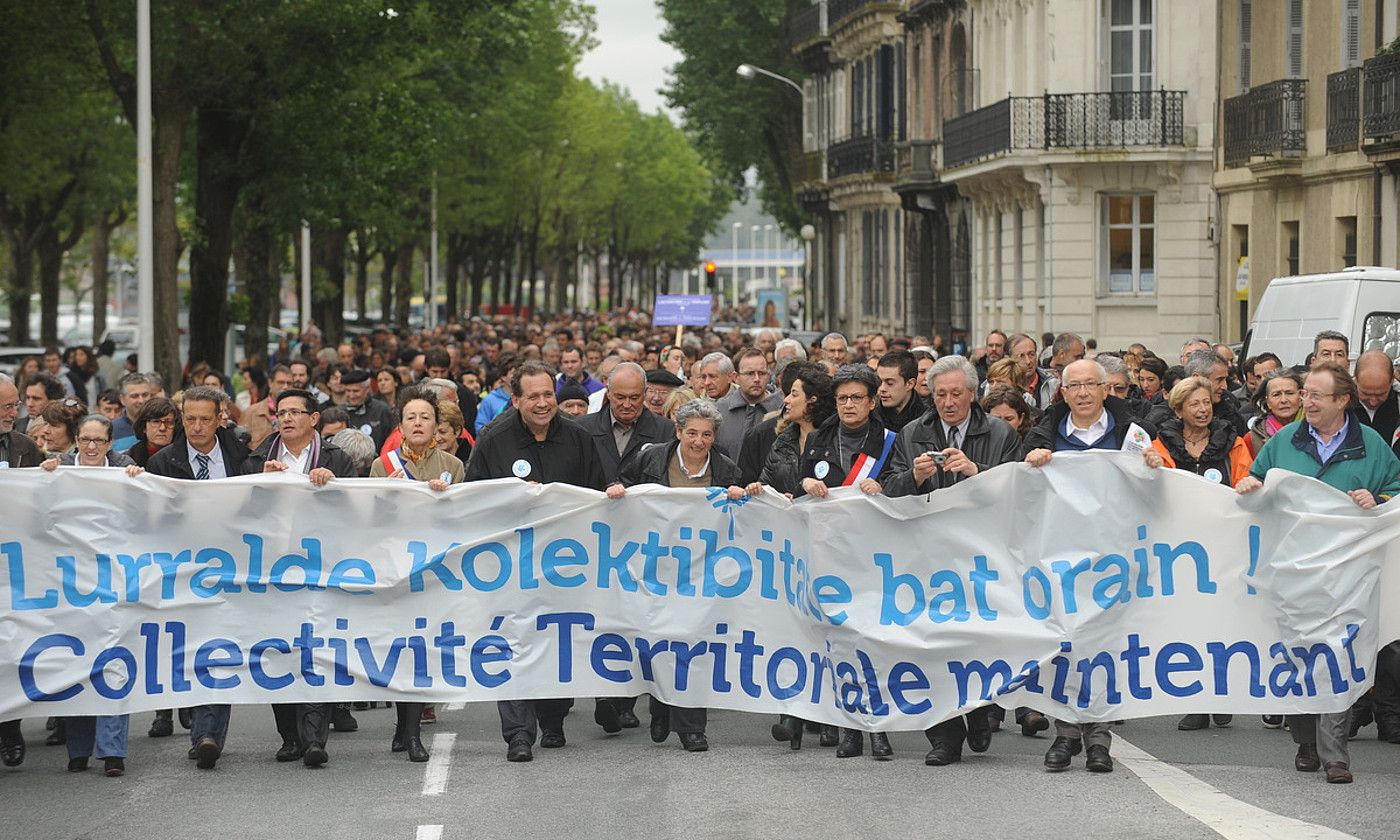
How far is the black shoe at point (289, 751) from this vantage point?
10500 mm

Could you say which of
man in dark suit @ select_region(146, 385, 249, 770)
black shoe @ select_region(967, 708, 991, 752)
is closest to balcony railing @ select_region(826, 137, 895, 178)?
man in dark suit @ select_region(146, 385, 249, 770)

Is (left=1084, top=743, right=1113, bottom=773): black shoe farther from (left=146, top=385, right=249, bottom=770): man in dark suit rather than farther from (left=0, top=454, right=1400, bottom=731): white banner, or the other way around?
(left=146, top=385, right=249, bottom=770): man in dark suit

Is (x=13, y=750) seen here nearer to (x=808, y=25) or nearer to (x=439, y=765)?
(x=439, y=765)

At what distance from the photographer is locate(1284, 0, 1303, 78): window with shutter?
31875 mm

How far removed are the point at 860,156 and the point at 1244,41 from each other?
85.2 feet

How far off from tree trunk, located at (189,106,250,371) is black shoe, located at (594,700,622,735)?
23.1m

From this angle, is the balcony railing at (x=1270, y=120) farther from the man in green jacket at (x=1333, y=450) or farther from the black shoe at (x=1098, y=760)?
the black shoe at (x=1098, y=760)

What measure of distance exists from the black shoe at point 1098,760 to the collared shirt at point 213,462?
4.36m

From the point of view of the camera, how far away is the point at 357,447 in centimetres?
1245

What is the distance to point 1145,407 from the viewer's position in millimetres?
14617

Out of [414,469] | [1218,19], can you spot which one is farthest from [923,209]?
[414,469]

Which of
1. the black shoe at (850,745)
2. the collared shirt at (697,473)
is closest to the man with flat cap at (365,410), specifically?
the collared shirt at (697,473)

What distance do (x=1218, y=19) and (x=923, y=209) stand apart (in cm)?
1657

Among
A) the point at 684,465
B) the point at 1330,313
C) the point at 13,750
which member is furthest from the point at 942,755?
the point at 1330,313
